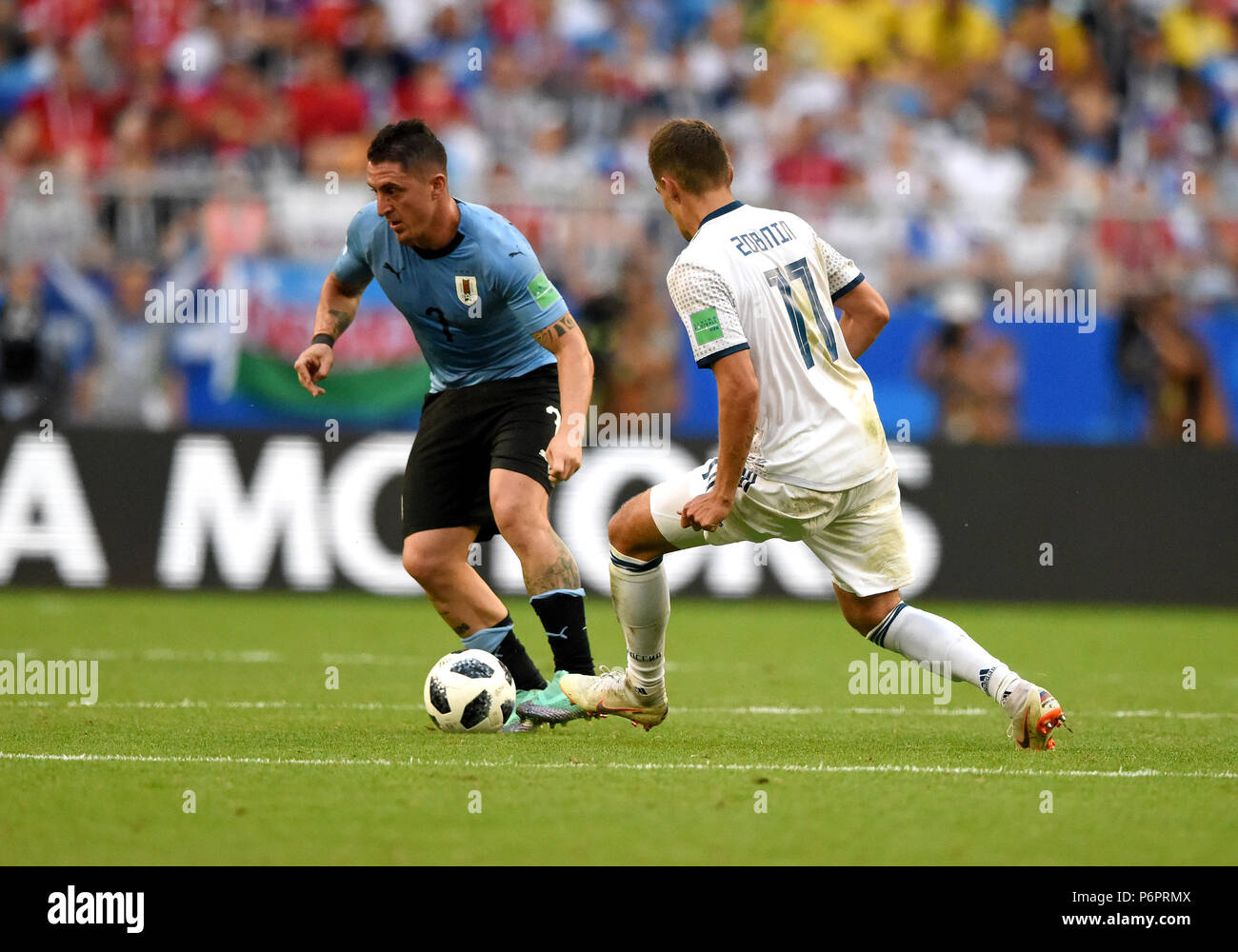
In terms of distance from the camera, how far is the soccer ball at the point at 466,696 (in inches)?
266

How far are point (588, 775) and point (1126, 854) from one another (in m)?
1.80

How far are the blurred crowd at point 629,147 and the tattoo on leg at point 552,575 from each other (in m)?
6.47

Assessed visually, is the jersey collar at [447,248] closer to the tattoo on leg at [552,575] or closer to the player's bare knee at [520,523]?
the player's bare knee at [520,523]

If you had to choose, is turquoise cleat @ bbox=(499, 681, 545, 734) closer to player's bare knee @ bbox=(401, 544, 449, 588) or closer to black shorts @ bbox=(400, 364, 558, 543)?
player's bare knee @ bbox=(401, 544, 449, 588)

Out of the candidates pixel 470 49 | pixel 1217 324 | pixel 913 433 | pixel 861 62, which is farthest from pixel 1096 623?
pixel 470 49

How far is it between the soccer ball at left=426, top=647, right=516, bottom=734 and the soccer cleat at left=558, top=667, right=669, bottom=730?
29 centimetres

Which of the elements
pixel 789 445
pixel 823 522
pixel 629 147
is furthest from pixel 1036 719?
pixel 629 147

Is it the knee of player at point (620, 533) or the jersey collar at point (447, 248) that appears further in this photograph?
the jersey collar at point (447, 248)

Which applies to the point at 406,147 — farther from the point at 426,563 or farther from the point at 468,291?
the point at 426,563

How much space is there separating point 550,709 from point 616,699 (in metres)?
0.30

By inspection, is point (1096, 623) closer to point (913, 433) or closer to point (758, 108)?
point (913, 433)

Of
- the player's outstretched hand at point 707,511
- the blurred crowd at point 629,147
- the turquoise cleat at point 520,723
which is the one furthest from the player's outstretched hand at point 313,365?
the blurred crowd at point 629,147

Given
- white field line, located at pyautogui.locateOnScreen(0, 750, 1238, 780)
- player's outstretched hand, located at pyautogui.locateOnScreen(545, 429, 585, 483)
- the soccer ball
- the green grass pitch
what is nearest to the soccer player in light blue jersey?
the soccer ball

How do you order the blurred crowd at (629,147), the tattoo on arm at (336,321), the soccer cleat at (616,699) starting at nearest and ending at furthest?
1. the soccer cleat at (616,699)
2. the tattoo on arm at (336,321)
3. the blurred crowd at (629,147)
